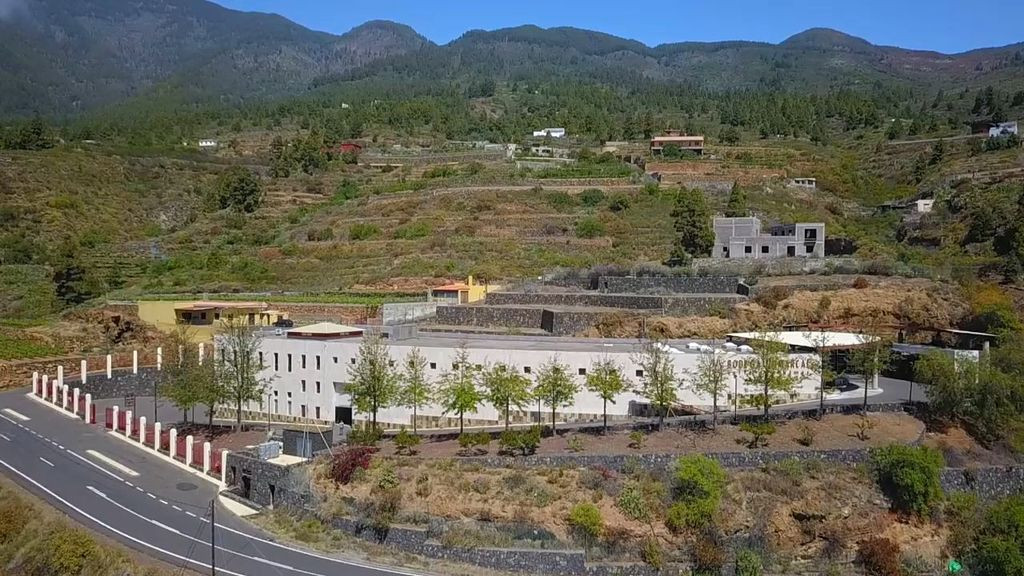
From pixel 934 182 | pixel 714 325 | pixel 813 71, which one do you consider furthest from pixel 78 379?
pixel 813 71

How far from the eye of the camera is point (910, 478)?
1978 centimetres

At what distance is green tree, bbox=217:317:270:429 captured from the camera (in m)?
26.8

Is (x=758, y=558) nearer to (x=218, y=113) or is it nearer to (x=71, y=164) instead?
(x=71, y=164)

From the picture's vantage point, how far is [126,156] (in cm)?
7538

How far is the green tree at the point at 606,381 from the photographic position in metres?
22.8

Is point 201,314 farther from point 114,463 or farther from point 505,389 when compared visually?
point 505,389

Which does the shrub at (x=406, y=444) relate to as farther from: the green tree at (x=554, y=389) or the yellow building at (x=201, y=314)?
the yellow building at (x=201, y=314)

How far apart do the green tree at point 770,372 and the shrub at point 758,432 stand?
0.98 meters

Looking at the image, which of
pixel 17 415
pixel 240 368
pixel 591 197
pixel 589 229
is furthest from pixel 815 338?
pixel 591 197

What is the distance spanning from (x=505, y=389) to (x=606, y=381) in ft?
9.46

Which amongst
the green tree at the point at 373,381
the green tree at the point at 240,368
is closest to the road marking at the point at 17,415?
the green tree at the point at 240,368

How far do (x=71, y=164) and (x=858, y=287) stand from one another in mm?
63138

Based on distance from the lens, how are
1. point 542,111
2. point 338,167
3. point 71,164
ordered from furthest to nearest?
point 542,111, point 338,167, point 71,164

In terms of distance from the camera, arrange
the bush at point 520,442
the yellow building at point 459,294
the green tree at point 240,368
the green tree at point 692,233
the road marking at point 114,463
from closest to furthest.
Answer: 1. the bush at point 520,442
2. the road marking at point 114,463
3. the green tree at point 240,368
4. the yellow building at point 459,294
5. the green tree at point 692,233
